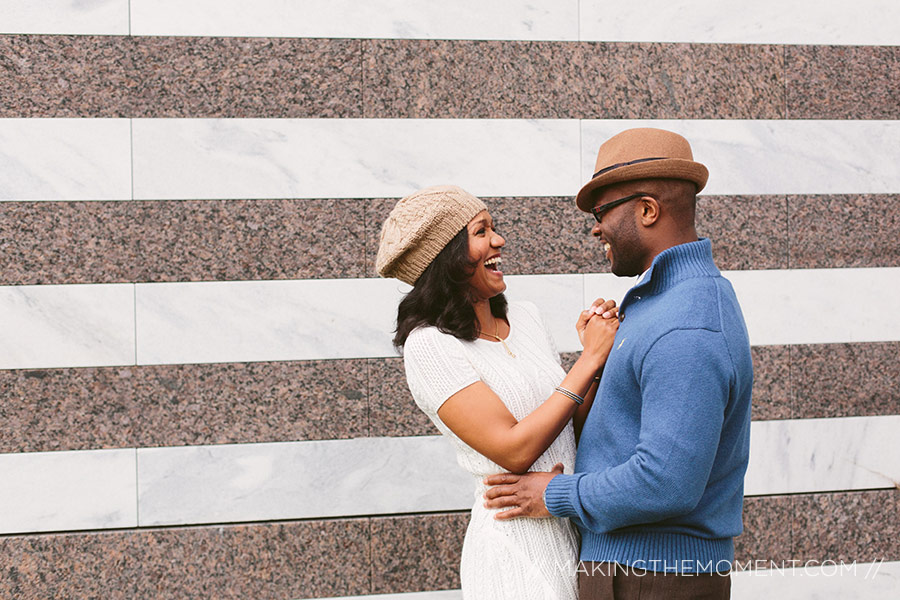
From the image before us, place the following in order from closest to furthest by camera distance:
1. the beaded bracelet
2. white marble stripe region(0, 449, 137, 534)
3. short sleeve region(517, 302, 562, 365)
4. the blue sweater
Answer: the blue sweater, the beaded bracelet, short sleeve region(517, 302, 562, 365), white marble stripe region(0, 449, 137, 534)

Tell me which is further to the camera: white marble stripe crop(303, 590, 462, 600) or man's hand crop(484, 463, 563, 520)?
white marble stripe crop(303, 590, 462, 600)

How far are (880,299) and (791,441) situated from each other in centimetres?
84

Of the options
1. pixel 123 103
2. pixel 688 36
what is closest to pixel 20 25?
pixel 123 103

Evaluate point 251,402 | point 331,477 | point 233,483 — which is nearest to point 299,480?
point 331,477

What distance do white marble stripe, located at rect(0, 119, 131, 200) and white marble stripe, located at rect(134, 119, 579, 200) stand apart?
9 centimetres

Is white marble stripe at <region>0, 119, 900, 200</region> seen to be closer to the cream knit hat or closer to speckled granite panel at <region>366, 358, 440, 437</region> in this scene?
speckled granite panel at <region>366, 358, 440, 437</region>

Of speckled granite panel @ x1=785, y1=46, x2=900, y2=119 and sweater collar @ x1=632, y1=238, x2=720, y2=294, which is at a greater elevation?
speckled granite panel @ x1=785, y1=46, x2=900, y2=119

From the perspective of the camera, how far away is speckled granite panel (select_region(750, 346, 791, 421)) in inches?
141

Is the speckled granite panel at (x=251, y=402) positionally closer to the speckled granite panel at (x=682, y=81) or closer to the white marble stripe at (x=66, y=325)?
the white marble stripe at (x=66, y=325)

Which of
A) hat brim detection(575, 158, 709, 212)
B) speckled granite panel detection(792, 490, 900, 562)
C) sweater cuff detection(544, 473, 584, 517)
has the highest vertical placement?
hat brim detection(575, 158, 709, 212)

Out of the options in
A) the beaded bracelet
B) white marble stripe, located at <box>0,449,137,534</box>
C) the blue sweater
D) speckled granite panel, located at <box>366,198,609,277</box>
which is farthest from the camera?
speckled granite panel, located at <box>366,198,609,277</box>

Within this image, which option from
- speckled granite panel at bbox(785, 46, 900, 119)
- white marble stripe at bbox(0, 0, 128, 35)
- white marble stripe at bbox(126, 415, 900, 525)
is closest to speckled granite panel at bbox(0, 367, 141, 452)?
white marble stripe at bbox(126, 415, 900, 525)

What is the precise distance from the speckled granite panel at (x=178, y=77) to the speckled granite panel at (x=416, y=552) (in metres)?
1.91

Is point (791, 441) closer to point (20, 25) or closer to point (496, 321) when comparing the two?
point (496, 321)
